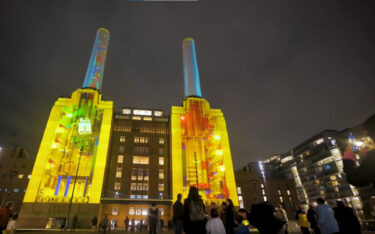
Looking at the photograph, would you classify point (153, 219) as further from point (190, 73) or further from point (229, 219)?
point (190, 73)

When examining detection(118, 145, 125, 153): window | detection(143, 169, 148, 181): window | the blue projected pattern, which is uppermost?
the blue projected pattern

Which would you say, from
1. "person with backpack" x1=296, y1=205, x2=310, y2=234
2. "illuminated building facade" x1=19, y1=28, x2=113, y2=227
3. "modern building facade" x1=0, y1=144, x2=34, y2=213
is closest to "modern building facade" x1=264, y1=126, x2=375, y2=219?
"person with backpack" x1=296, y1=205, x2=310, y2=234

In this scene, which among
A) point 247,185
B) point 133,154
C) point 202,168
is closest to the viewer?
point 202,168

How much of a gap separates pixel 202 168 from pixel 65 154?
2879 cm

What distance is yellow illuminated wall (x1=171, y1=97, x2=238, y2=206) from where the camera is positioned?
42.1 metres

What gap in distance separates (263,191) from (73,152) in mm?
69066

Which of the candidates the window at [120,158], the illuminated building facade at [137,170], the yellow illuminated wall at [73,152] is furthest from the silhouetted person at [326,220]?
the window at [120,158]

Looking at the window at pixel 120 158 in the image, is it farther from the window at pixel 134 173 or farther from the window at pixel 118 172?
the window at pixel 134 173

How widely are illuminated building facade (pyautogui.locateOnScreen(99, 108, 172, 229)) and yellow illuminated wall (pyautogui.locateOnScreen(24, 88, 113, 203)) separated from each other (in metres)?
7.57

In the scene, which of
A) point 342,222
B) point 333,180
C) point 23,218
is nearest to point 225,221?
point 342,222

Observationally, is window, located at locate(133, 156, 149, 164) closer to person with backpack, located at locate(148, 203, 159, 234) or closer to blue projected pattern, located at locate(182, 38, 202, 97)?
blue projected pattern, located at locate(182, 38, 202, 97)

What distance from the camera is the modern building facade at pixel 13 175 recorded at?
217ft

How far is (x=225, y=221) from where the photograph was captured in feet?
25.4

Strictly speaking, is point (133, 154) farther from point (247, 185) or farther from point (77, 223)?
point (247, 185)
